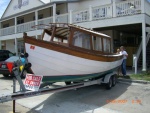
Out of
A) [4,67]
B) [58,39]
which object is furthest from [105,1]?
[58,39]

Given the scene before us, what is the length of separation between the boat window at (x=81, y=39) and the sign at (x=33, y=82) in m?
2.11

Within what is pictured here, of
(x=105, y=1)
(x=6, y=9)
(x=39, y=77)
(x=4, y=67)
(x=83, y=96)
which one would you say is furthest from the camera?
(x=6, y=9)

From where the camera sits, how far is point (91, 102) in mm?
8383

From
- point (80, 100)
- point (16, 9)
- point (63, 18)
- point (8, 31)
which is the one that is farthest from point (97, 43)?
point (16, 9)

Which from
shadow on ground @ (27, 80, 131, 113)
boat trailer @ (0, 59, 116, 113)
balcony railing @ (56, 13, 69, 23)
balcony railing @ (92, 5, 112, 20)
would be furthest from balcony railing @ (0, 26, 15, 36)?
boat trailer @ (0, 59, 116, 113)

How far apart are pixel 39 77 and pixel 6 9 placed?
27376 mm

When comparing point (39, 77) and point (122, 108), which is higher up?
point (39, 77)

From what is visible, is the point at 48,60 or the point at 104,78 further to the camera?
the point at 104,78

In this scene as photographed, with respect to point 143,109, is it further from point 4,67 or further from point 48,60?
point 4,67

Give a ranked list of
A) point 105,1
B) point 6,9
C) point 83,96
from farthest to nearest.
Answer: point 6,9, point 105,1, point 83,96

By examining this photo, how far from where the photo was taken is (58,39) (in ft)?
31.7

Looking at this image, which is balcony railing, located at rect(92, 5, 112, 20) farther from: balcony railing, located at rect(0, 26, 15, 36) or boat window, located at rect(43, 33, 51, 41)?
balcony railing, located at rect(0, 26, 15, 36)

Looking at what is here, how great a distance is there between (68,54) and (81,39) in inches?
45.7

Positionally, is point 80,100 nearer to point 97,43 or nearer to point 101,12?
point 97,43
